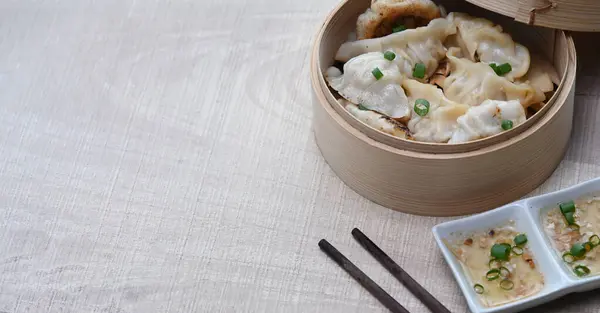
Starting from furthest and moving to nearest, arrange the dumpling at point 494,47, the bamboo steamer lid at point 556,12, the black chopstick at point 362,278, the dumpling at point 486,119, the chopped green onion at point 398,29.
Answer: the chopped green onion at point 398,29, the dumpling at point 494,47, the bamboo steamer lid at point 556,12, the dumpling at point 486,119, the black chopstick at point 362,278

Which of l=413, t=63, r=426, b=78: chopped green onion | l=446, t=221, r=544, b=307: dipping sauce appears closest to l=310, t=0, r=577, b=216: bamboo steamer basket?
l=446, t=221, r=544, b=307: dipping sauce

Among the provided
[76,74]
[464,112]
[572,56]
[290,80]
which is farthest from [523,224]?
[76,74]

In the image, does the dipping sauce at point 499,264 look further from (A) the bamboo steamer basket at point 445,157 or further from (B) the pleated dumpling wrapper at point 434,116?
(B) the pleated dumpling wrapper at point 434,116

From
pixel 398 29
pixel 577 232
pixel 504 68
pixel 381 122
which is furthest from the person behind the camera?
pixel 398 29

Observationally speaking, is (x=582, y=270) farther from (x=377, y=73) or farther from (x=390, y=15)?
(x=390, y=15)

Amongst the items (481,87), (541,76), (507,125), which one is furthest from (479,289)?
(541,76)

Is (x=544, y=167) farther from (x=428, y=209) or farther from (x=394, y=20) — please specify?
(x=394, y=20)

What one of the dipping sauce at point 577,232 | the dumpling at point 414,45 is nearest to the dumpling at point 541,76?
the dumpling at point 414,45
